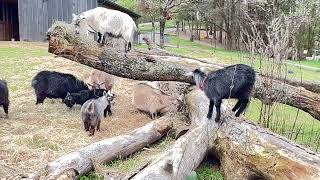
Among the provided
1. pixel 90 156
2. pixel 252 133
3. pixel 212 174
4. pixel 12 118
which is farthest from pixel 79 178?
pixel 12 118

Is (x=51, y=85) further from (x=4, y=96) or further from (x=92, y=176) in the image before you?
(x=92, y=176)

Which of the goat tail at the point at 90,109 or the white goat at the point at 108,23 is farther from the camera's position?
the white goat at the point at 108,23

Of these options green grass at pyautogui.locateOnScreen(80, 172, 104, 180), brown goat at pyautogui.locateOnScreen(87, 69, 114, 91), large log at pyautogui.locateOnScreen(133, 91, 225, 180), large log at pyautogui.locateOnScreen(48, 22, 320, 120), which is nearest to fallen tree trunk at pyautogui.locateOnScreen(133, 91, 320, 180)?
large log at pyautogui.locateOnScreen(133, 91, 225, 180)

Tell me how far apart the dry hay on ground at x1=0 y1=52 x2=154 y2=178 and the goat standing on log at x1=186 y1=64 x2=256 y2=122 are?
2188 millimetres

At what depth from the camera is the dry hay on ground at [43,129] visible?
6.58m

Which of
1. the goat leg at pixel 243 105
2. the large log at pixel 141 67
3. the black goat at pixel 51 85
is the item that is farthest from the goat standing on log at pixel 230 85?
the black goat at pixel 51 85

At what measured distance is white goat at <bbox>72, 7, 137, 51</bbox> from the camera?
9586 millimetres

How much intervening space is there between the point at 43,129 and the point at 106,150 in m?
2.16

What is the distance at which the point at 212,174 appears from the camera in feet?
21.0

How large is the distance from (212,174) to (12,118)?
181 inches

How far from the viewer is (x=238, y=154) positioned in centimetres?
602

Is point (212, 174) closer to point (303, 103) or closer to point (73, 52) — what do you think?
point (303, 103)

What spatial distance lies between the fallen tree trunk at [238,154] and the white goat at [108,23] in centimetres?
329

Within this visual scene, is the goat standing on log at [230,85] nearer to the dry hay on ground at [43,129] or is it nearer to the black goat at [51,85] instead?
the dry hay on ground at [43,129]
